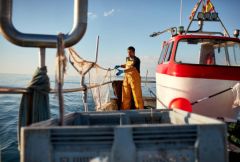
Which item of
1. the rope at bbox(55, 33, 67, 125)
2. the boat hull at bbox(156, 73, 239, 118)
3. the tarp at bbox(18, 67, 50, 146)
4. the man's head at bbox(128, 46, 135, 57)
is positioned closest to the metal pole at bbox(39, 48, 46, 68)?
the tarp at bbox(18, 67, 50, 146)

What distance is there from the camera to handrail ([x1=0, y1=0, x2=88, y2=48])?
76.1 inches

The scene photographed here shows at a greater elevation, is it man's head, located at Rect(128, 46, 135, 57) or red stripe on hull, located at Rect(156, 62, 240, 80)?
man's head, located at Rect(128, 46, 135, 57)

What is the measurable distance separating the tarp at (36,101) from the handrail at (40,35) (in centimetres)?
46

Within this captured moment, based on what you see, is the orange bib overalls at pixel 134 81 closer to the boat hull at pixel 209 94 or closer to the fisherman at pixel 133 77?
the fisherman at pixel 133 77

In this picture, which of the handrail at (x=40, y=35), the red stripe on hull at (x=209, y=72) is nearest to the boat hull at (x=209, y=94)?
the red stripe on hull at (x=209, y=72)

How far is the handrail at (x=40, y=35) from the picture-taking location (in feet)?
6.34

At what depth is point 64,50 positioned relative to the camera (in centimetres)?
198

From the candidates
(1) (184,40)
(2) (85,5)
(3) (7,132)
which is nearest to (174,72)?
(1) (184,40)

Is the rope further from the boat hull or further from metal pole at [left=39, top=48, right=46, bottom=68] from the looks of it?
the boat hull

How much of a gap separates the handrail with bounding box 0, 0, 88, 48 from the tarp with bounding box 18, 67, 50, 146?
458mm

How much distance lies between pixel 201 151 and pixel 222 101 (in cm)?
412

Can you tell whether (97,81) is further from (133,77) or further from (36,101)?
(36,101)

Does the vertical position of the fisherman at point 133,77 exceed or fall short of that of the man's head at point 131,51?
it falls short

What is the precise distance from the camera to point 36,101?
2426mm
